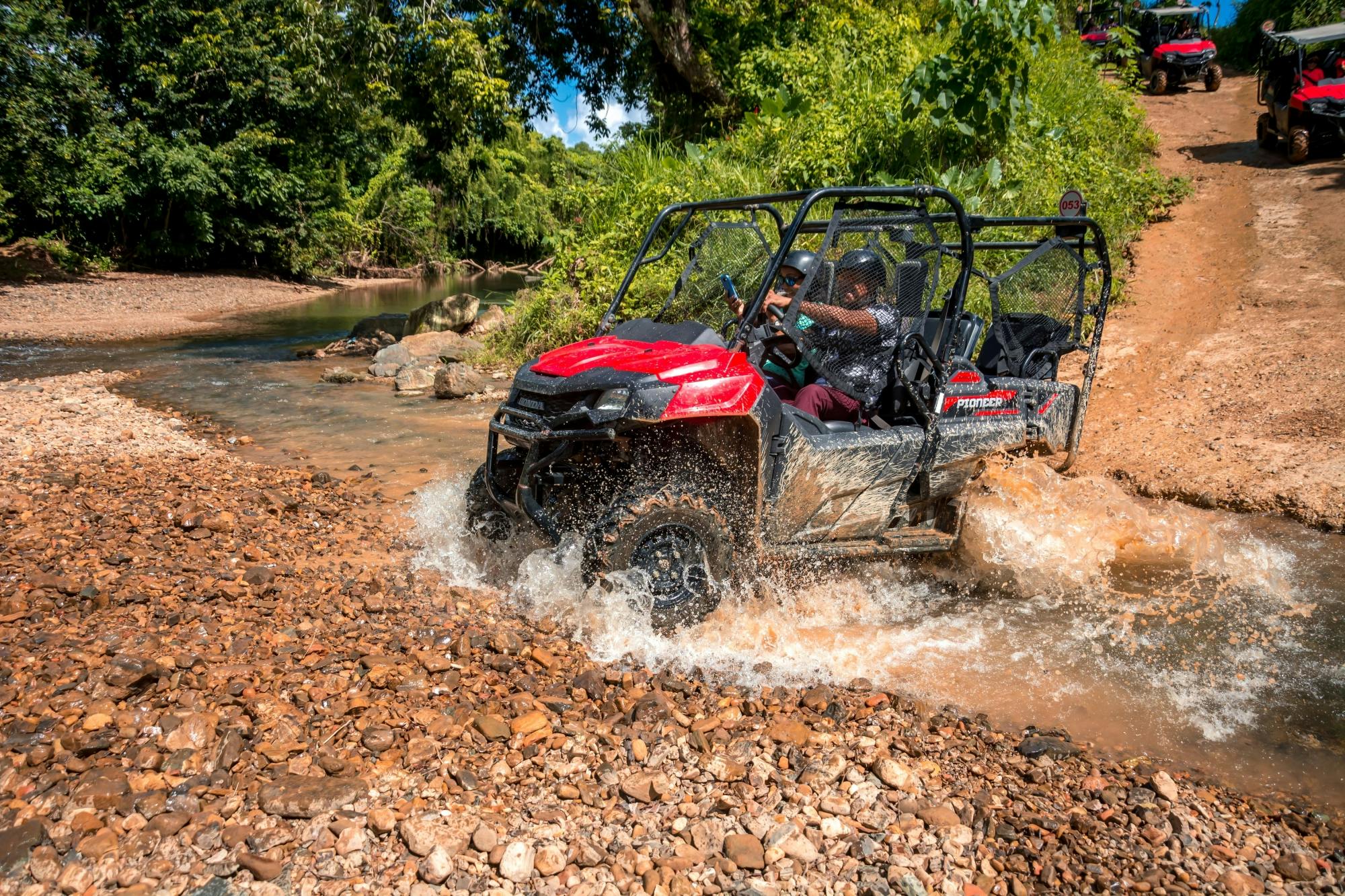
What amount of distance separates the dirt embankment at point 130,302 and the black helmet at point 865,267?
1519cm

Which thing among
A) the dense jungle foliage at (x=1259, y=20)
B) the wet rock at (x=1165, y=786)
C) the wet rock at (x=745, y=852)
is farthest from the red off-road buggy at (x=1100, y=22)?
the wet rock at (x=745, y=852)

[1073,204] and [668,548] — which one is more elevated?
[1073,204]

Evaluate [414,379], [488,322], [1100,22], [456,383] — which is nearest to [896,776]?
[456,383]

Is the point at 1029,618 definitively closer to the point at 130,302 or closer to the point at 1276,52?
the point at 1276,52

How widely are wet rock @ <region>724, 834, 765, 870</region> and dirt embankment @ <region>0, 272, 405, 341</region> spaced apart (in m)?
16.4

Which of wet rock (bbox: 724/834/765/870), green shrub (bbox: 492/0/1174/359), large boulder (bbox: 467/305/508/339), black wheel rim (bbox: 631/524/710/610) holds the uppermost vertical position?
green shrub (bbox: 492/0/1174/359)

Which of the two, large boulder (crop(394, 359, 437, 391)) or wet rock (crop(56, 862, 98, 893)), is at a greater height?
large boulder (crop(394, 359, 437, 391))

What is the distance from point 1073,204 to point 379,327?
12.8m

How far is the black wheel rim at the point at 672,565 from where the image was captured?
4.30m

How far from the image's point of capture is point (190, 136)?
25531mm

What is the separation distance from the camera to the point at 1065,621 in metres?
5.07

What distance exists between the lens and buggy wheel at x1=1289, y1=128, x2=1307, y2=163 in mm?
15266

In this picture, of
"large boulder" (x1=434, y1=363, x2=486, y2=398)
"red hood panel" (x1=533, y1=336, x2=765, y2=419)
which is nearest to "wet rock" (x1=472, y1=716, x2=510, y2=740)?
"red hood panel" (x1=533, y1=336, x2=765, y2=419)

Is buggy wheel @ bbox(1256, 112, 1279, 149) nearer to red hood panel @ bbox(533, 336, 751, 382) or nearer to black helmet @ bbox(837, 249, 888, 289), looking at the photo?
black helmet @ bbox(837, 249, 888, 289)
